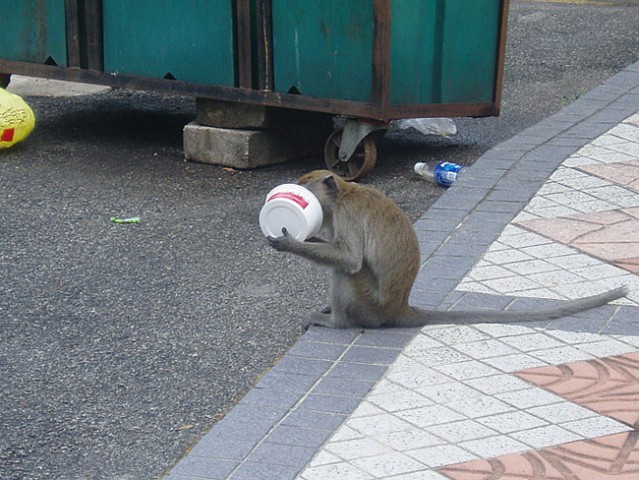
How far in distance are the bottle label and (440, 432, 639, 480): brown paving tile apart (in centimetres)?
341

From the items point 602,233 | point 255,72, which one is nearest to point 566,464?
point 602,233

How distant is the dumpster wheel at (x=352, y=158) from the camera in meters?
7.59

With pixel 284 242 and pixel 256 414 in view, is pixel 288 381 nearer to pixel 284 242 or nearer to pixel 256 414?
pixel 256 414

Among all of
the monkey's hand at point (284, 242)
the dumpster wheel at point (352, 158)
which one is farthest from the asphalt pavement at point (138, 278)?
the monkey's hand at point (284, 242)

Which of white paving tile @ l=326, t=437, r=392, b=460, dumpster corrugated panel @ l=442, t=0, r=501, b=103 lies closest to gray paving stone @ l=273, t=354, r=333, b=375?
white paving tile @ l=326, t=437, r=392, b=460

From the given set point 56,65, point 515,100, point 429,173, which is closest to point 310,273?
point 429,173

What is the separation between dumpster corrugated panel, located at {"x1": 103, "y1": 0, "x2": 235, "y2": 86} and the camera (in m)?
7.82

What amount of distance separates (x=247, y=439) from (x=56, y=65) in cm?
510

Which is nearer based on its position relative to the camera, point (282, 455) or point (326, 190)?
point (282, 455)

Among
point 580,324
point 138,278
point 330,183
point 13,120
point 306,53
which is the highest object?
point 306,53

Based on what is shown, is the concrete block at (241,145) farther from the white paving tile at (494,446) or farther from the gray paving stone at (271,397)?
the white paving tile at (494,446)

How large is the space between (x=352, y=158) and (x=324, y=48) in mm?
792

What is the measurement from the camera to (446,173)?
7277mm

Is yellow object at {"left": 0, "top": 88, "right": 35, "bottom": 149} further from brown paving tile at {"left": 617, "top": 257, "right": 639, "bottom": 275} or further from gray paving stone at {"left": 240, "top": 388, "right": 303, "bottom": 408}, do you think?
brown paving tile at {"left": 617, "top": 257, "right": 639, "bottom": 275}
